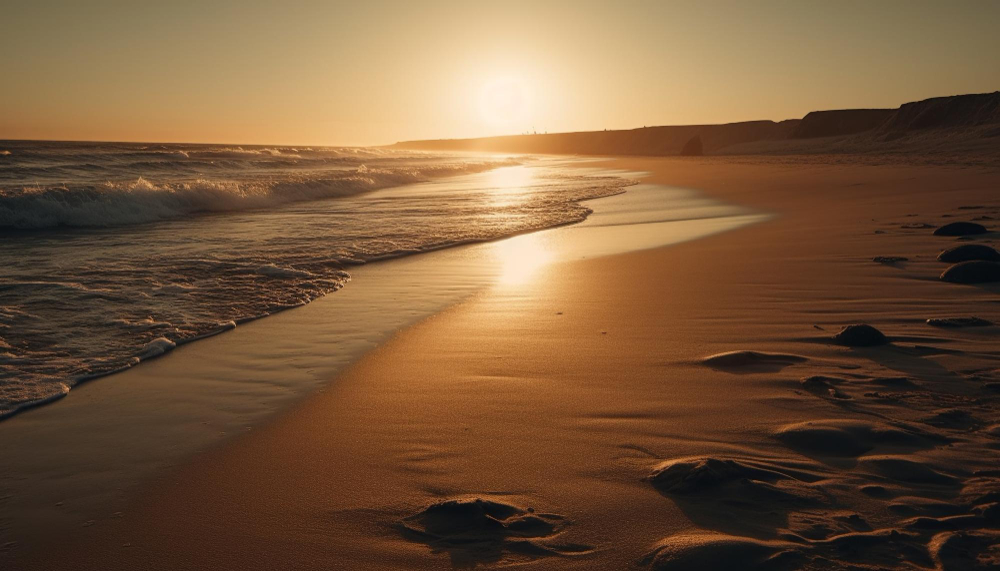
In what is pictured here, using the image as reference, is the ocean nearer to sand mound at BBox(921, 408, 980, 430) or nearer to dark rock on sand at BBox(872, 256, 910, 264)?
sand mound at BBox(921, 408, 980, 430)

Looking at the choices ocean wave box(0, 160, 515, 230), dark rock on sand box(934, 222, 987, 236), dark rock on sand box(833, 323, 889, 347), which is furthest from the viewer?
ocean wave box(0, 160, 515, 230)

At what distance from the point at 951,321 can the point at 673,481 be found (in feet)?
10.0

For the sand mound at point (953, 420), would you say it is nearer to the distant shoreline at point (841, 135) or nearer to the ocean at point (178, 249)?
the ocean at point (178, 249)

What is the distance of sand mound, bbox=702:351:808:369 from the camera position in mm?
4016

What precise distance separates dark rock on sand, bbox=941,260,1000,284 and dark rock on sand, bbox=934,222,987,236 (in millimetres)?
2660

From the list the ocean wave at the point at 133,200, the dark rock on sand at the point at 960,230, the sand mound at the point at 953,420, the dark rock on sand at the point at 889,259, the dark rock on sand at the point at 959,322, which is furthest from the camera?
the ocean wave at the point at 133,200

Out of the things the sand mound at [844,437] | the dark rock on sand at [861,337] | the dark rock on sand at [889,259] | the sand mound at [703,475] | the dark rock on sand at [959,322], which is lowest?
the sand mound at [703,475]

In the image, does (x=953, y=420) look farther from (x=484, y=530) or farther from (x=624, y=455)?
(x=484, y=530)

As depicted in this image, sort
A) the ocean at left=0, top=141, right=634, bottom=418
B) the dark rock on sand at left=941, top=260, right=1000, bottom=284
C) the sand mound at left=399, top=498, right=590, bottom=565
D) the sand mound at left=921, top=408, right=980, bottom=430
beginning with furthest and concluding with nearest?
the dark rock on sand at left=941, top=260, right=1000, bottom=284 < the ocean at left=0, top=141, right=634, bottom=418 < the sand mound at left=921, top=408, right=980, bottom=430 < the sand mound at left=399, top=498, right=590, bottom=565

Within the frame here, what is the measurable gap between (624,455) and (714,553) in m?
0.81

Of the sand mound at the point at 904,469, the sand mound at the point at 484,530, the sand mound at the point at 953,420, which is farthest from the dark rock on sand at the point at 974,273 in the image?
the sand mound at the point at 484,530

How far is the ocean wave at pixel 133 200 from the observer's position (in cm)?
1412

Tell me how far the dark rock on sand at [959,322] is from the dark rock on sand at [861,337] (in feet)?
1.88

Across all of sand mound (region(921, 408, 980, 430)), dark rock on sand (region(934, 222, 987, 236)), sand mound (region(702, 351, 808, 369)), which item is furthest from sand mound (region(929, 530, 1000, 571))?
dark rock on sand (region(934, 222, 987, 236))
